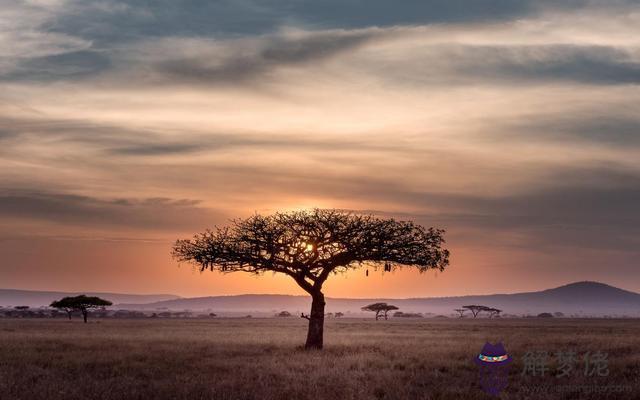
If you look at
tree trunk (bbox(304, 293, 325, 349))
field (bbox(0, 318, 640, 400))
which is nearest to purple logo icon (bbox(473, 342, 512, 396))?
field (bbox(0, 318, 640, 400))

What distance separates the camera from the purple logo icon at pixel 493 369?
81.4 ft

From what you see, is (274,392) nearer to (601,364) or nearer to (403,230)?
(601,364)

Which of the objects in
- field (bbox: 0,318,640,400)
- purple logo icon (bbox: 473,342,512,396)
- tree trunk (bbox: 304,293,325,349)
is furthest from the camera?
tree trunk (bbox: 304,293,325,349)

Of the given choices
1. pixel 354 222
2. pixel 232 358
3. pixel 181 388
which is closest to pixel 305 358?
pixel 232 358

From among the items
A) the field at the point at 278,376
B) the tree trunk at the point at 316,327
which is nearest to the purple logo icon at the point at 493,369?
the field at the point at 278,376

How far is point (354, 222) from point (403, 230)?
3050 mm

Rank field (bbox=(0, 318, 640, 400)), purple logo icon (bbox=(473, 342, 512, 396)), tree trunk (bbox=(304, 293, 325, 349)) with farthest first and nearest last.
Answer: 1. tree trunk (bbox=(304, 293, 325, 349))
2. purple logo icon (bbox=(473, 342, 512, 396))
3. field (bbox=(0, 318, 640, 400))

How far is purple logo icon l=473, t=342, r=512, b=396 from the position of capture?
24797 millimetres

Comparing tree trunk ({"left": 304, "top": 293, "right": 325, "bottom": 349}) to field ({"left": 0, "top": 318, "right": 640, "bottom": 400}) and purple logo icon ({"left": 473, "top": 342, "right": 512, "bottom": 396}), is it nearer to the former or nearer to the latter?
field ({"left": 0, "top": 318, "right": 640, "bottom": 400})

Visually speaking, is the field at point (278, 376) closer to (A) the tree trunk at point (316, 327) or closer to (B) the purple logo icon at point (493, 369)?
(B) the purple logo icon at point (493, 369)

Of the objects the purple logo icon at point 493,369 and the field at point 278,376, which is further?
the purple logo icon at point 493,369

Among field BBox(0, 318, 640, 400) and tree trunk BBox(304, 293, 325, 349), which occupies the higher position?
tree trunk BBox(304, 293, 325, 349)

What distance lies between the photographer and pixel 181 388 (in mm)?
23219

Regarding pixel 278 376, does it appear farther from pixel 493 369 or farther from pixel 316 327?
pixel 316 327
